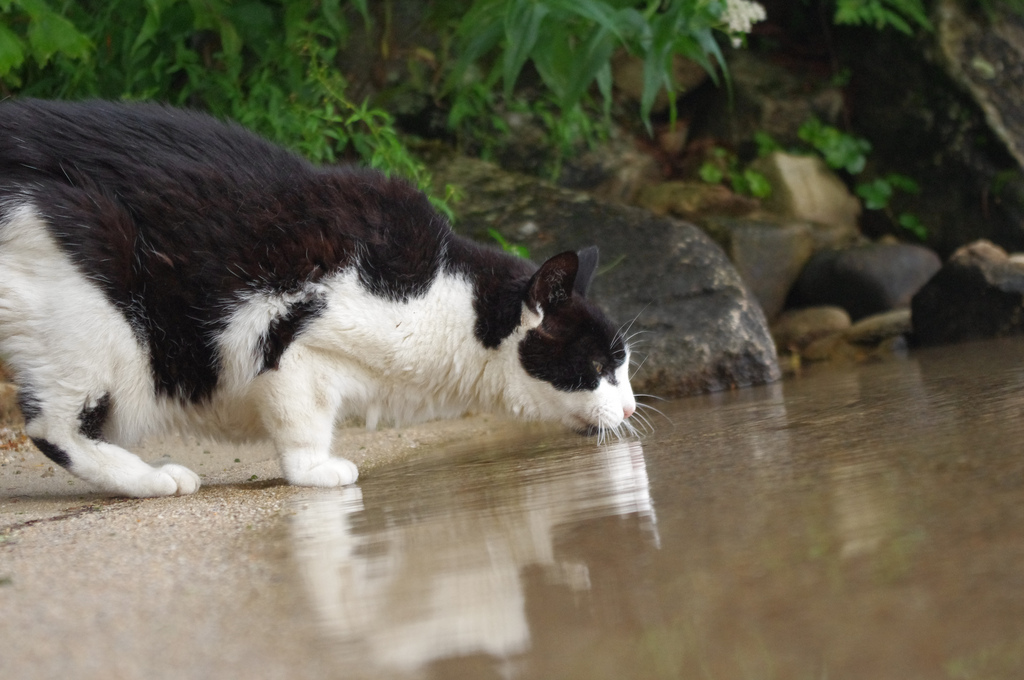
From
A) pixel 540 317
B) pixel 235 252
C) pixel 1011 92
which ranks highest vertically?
pixel 1011 92

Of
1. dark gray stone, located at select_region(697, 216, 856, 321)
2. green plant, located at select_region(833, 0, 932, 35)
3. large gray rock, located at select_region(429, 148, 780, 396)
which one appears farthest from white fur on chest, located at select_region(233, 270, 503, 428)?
green plant, located at select_region(833, 0, 932, 35)

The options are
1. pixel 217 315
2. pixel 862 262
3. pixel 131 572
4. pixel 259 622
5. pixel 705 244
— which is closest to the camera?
pixel 259 622

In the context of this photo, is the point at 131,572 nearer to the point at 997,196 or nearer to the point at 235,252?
the point at 235,252

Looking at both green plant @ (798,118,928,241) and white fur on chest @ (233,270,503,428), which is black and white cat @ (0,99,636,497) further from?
green plant @ (798,118,928,241)

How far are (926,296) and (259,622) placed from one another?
4.94 metres

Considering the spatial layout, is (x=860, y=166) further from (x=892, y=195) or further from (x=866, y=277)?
(x=866, y=277)

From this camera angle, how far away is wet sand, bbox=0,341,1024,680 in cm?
99

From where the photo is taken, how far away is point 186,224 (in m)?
2.52

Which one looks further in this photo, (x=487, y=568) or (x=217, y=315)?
(x=217, y=315)

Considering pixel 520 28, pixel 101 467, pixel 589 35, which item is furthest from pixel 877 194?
pixel 101 467

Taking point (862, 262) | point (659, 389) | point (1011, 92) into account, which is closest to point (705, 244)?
point (659, 389)

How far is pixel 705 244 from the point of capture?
484cm

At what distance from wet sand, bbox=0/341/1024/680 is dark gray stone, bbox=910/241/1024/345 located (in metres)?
3.04

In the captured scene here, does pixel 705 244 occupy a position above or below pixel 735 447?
above
